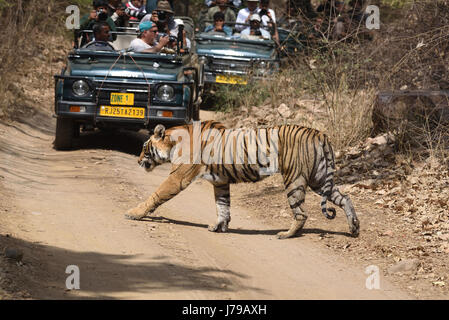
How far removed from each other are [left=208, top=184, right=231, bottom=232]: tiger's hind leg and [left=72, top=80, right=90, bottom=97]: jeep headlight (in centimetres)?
417

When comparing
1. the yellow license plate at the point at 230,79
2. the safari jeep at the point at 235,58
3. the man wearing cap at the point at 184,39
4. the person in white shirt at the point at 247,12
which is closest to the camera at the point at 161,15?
the man wearing cap at the point at 184,39

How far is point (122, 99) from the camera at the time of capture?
449 inches

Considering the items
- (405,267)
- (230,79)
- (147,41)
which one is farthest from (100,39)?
(405,267)

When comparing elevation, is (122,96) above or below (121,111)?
above

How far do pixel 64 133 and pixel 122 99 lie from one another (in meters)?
1.24

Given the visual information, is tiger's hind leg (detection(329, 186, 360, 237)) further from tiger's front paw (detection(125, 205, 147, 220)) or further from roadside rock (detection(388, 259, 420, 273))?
tiger's front paw (detection(125, 205, 147, 220))

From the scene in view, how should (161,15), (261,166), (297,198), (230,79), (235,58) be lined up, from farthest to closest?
(235,58), (230,79), (161,15), (261,166), (297,198)

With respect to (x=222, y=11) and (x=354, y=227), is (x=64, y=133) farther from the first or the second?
(x=222, y=11)

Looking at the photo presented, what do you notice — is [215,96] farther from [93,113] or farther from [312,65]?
[93,113]

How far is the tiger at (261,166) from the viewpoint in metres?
7.70

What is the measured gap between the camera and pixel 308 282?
249 inches

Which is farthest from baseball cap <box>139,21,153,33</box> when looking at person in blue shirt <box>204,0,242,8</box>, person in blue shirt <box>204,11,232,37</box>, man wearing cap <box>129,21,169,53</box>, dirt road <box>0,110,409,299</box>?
person in blue shirt <box>204,0,242,8</box>

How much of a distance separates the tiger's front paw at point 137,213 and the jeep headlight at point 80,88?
12.5 feet

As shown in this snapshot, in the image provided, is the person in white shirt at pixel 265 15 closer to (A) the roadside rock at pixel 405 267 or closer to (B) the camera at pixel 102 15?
(B) the camera at pixel 102 15
